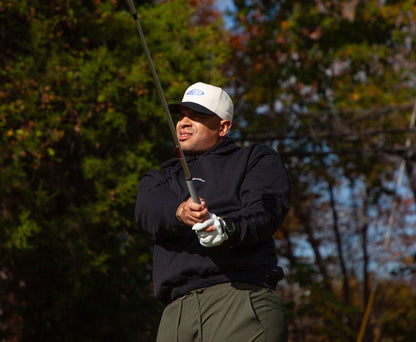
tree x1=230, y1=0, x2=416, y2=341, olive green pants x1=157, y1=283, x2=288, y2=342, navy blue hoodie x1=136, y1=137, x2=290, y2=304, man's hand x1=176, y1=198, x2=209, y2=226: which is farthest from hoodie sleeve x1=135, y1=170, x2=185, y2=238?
tree x1=230, y1=0, x2=416, y2=341

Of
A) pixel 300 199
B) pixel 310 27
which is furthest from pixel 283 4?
pixel 300 199

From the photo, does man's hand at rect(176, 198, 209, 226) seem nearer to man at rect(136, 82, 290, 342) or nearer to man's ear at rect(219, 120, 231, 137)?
man at rect(136, 82, 290, 342)

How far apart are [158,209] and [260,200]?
374 mm

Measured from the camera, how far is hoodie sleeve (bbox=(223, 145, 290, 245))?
2045mm

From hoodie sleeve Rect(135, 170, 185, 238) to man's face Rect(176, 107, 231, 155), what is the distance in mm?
196

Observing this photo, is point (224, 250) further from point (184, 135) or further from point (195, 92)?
point (195, 92)

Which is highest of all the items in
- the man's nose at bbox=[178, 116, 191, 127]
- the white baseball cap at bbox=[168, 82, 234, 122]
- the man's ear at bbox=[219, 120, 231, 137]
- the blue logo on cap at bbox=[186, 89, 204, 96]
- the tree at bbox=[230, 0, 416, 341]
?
the blue logo on cap at bbox=[186, 89, 204, 96]

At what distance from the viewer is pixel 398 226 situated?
17.4 meters

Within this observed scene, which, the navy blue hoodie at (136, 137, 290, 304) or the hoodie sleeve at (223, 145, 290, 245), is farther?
the navy blue hoodie at (136, 137, 290, 304)

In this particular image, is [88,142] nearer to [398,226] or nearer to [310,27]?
[310,27]

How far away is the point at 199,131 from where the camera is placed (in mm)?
2520

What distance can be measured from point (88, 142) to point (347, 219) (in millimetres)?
12158

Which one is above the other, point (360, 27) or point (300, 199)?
point (360, 27)

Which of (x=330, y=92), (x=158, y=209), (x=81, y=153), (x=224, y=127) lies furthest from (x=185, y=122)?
(x=330, y=92)
